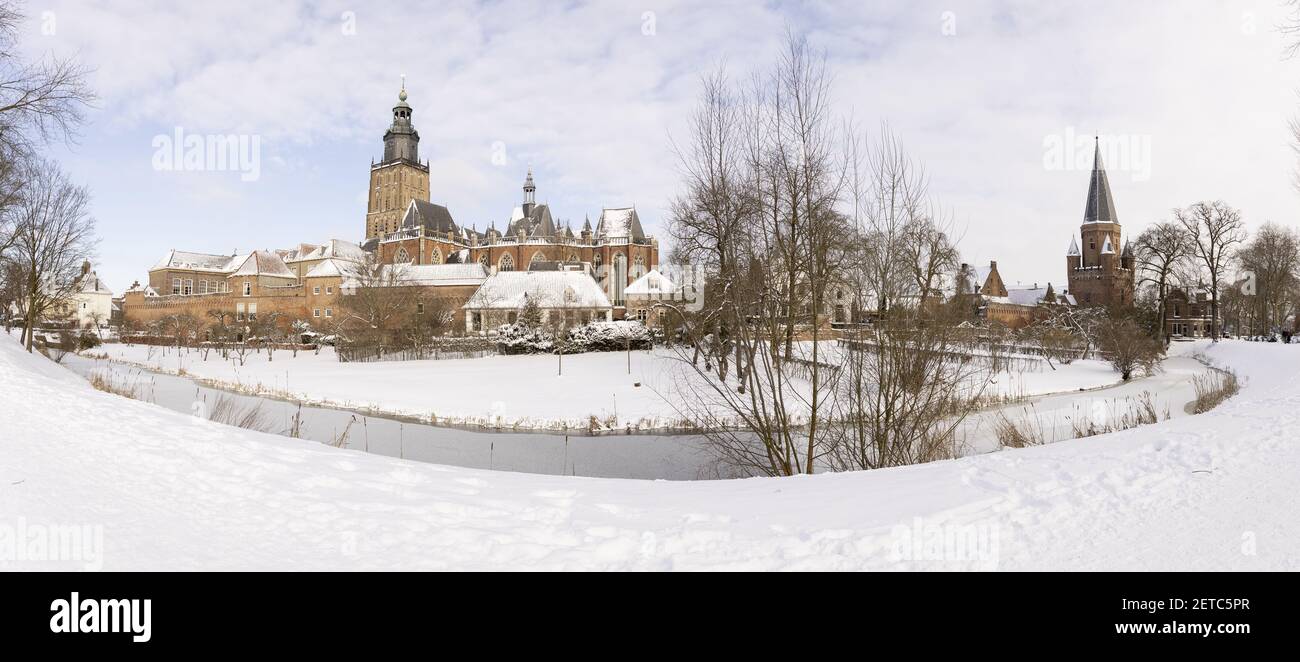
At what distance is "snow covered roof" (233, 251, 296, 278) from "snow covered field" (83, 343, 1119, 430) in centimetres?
4050

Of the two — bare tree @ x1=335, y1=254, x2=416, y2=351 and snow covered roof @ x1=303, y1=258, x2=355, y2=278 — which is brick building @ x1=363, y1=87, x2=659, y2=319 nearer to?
snow covered roof @ x1=303, y1=258, x2=355, y2=278

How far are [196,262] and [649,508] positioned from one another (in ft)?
338

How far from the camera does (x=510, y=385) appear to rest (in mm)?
26562

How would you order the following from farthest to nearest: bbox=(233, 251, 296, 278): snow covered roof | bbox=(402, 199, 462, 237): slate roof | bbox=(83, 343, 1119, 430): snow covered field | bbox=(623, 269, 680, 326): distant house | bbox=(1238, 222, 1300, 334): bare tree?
bbox=(402, 199, 462, 237): slate roof < bbox=(233, 251, 296, 278): snow covered roof < bbox=(623, 269, 680, 326): distant house < bbox=(1238, 222, 1300, 334): bare tree < bbox=(83, 343, 1119, 430): snow covered field

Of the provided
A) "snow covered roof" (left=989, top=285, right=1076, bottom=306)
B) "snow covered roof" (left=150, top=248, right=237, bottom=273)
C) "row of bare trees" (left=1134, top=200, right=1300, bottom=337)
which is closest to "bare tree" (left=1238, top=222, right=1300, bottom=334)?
"row of bare trees" (left=1134, top=200, right=1300, bottom=337)

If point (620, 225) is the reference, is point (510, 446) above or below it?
below

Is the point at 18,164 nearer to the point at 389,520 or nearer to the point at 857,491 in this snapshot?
the point at 389,520

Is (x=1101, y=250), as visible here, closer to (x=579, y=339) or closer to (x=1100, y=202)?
(x=1100, y=202)

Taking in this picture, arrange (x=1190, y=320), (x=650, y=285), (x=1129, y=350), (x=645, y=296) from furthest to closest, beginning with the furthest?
(x=1190, y=320) < (x=650, y=285) < (x=645, y=296) < (x=1129, y=350)

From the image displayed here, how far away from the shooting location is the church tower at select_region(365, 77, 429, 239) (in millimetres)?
95875

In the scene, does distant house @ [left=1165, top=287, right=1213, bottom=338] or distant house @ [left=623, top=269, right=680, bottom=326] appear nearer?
distant house @ [left=623, top=269, right=680, bottom=326]

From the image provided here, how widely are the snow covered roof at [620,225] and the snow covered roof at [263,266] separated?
4105 cm

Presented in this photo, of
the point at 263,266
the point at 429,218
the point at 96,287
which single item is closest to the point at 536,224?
the point at 429,218
